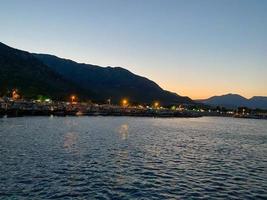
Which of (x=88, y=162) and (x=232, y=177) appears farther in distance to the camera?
(x=88, y=162)

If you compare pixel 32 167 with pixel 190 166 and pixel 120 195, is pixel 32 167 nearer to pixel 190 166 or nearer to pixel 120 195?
pixel 120 195

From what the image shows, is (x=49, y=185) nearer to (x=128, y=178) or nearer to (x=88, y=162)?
(x=128, y=178)

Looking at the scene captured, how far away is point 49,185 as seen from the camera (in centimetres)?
4247

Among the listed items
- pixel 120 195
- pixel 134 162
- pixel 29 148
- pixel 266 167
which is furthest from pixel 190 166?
pixel 29 148

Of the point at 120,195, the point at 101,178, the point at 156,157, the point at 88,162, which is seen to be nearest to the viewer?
the point at 120,195

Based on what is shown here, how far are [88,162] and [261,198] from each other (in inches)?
1068

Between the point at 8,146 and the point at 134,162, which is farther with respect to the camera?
the point at 8,146

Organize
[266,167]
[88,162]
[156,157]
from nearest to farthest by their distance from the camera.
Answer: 1. [88,162]
2. [266,167]
3. [156,157]

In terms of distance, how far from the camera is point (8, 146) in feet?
240

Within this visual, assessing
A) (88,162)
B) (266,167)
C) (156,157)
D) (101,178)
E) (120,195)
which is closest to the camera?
(120,195)

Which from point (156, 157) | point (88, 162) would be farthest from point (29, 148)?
A: point (156, 157)

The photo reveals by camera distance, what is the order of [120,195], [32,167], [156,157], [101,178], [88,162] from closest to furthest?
1. [120,195]
2. [101,178]
3. [32,167]
4. [88,162]
5. [156,157]

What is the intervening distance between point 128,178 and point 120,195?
8747 millimetres

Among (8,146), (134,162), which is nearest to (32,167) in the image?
(134,162)
